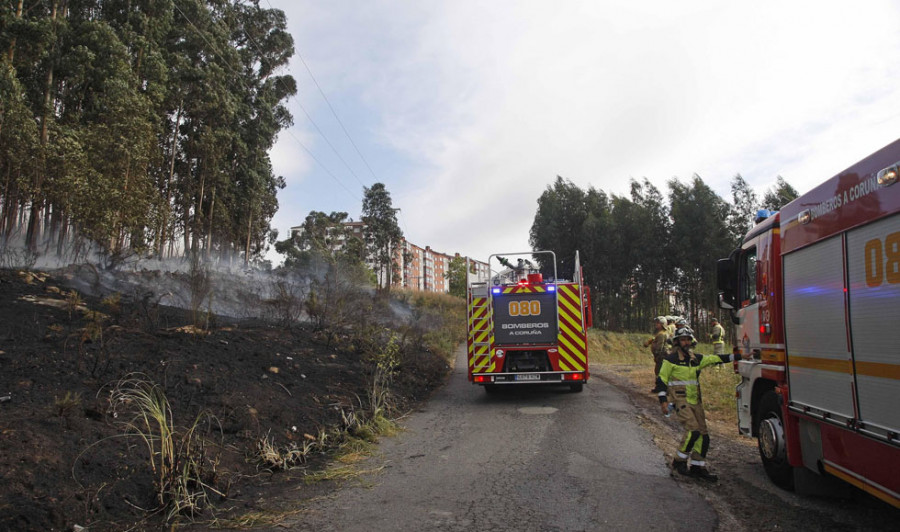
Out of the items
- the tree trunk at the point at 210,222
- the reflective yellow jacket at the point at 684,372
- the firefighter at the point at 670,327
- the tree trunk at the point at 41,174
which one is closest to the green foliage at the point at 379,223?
the tree trunk at the point at 210,222

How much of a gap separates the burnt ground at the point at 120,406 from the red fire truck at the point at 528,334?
73.5 inches

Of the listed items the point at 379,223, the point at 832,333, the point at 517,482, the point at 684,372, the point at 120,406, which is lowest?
the point at 517,482

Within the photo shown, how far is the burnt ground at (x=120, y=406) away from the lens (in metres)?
3.78

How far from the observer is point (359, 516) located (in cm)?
423

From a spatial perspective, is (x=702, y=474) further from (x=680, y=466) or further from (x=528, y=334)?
(x=528, y=334)

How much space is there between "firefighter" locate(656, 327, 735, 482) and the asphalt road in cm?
31

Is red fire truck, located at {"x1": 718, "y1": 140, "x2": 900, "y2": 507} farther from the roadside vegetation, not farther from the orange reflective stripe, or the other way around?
the roadside vegetation

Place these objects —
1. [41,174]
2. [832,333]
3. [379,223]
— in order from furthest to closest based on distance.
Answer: [379,223]
[41,174]
[832,333]

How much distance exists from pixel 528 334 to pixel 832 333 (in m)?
7.20

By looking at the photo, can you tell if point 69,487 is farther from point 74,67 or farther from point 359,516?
point 74,67

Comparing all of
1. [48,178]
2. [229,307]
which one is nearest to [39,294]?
[48,178]

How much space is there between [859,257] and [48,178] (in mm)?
13736

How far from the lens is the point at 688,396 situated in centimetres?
566

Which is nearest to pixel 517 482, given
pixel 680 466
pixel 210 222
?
pixel 680 466
